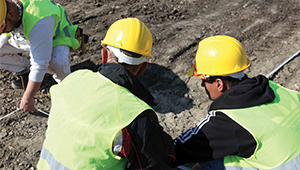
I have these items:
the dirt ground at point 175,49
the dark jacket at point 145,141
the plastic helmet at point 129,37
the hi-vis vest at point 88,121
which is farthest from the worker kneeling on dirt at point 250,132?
the dirt ground at point 175,49

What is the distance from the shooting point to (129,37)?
7.26 feet

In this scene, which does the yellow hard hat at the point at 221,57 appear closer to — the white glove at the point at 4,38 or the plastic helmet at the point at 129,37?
the plastic helmet at the point at 129,37

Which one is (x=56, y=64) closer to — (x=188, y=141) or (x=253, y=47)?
(x=188, y=141)

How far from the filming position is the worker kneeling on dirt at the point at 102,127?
4.93 feet

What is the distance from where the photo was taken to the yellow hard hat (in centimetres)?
220

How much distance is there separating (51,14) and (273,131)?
2.65 metres

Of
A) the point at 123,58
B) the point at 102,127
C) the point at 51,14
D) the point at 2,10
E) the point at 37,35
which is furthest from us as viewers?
the point at 51,14

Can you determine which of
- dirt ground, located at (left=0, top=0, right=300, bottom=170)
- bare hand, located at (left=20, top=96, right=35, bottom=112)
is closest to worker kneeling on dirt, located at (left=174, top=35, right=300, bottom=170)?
dirt ground, located at (left=0, top=0, right=300, bottom=170)

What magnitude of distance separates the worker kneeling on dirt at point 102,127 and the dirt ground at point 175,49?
1.46 meters

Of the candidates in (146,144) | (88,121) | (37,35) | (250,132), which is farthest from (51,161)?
(37,35)

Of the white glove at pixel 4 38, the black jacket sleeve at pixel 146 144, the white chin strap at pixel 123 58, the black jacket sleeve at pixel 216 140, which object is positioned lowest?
the white glove at pixel 4 38

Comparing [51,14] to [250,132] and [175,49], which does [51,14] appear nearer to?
[175,49]

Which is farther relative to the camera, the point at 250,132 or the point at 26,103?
the point at 26,103

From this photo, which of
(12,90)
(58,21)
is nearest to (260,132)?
(58,21)
